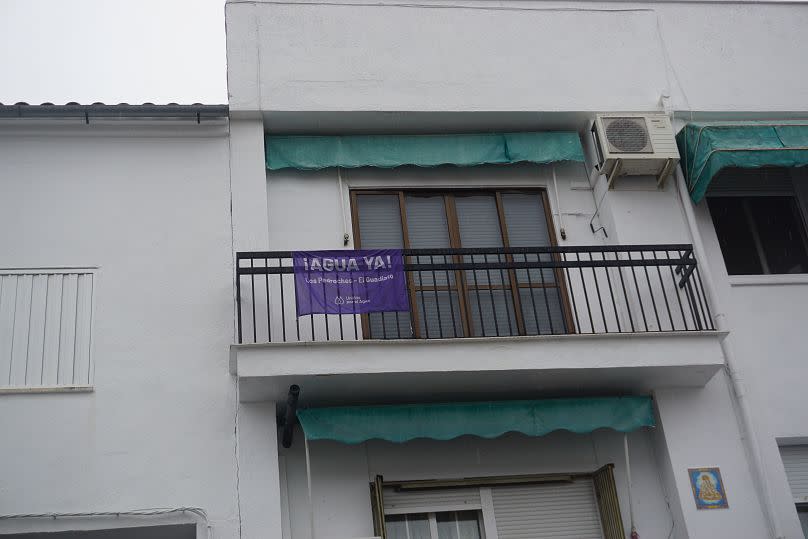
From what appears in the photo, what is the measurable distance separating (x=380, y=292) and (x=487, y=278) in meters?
1.65

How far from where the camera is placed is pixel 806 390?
1073 centimetres

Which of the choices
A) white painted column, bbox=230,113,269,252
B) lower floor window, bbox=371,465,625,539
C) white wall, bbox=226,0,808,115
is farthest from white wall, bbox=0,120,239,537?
lower floor window, bbox=371,465,625,539

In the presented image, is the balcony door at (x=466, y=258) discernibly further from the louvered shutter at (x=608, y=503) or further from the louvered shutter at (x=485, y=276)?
the louvered shutter at (x=608, y=503)

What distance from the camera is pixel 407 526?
386 inches

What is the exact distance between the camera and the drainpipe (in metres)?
9.86

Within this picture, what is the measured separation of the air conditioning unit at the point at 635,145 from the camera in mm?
11422

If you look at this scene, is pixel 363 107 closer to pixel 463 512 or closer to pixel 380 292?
pixel 380 292

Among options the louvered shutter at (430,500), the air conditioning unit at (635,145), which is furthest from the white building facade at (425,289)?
the air conditioning unit at (635,145)

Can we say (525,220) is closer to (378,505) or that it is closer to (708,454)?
(708,454)

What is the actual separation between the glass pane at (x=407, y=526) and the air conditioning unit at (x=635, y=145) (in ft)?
14.7

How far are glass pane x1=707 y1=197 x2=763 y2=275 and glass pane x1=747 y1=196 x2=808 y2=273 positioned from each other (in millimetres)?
147

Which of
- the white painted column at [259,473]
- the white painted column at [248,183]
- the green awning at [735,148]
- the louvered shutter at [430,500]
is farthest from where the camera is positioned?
the green awning at [735,148]

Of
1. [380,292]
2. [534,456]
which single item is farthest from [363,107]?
[534,456]

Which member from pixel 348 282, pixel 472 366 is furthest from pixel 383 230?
pixel 472 366
